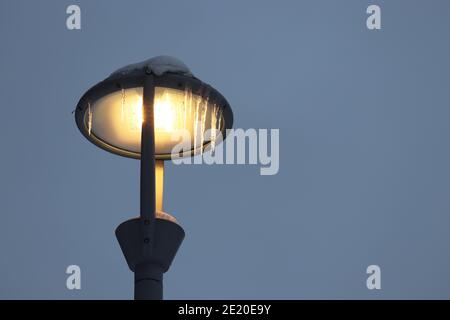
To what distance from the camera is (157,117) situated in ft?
54.0

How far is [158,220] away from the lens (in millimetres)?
15508

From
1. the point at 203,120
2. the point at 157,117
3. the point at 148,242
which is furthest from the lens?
the point at 157,117

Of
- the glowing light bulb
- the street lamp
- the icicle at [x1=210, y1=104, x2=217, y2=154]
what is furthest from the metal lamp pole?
the icicle at [x1=210, y1=104, x2=217, y2=154]

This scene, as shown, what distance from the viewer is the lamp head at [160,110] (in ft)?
52.7

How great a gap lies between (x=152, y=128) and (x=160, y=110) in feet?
1.56

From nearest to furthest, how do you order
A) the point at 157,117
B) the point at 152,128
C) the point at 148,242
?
the point at 148,242 < the point at 152,128 < the point at 157,117

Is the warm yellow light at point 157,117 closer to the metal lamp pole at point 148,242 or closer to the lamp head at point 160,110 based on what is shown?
the lamp head at point 160,110

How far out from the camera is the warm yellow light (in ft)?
53.2

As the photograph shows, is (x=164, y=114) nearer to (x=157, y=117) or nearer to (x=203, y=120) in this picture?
(x=157, y=117)

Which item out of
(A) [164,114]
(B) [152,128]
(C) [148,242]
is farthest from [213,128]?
(C) [148,242]

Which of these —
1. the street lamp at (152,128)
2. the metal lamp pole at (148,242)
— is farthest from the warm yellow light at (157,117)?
the metal lamp pole at (148,242)
